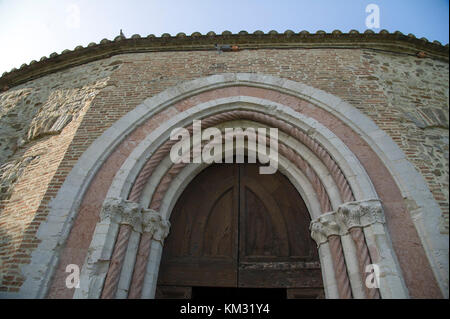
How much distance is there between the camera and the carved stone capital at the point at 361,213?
361 cm

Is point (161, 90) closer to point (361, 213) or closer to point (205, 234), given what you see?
point (205, 234)

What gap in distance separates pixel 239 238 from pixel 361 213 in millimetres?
1640

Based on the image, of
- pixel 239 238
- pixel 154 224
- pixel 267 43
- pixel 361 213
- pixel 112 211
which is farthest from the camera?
pixel 267 43

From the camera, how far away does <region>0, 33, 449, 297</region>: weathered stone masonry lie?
13.5 feet

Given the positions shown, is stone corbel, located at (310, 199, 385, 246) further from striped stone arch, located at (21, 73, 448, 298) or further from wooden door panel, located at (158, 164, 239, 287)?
wooden door panel, located at (158, 164, 239, 287)

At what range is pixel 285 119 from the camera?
4723mm

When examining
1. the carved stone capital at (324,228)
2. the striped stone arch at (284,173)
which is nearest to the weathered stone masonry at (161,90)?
the striped stone arch at (284,173)

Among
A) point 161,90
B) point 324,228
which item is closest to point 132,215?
point 161,90

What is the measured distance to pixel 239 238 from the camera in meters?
4.41

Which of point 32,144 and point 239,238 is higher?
point 32,144
